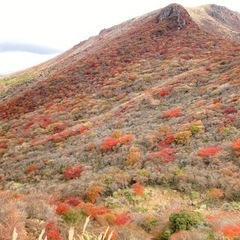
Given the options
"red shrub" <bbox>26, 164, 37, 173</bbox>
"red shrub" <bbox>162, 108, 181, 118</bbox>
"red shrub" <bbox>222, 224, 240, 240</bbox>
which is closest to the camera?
"red shrub" <bbox>222, 224, 240, 240</bbox>

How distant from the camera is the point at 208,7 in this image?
314ft

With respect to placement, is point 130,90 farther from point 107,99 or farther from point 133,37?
point 133,37

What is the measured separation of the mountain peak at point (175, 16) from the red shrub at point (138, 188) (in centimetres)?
5023

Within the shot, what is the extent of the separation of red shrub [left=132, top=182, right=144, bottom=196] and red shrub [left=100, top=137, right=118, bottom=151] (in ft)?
23.5

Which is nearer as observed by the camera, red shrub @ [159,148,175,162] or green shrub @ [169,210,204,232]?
green shrub @ [169,210,204,232]

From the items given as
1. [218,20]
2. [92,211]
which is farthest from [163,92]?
[218,20]

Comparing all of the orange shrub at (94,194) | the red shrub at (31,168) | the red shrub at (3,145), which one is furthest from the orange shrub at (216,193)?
the red shrub at (3,145)

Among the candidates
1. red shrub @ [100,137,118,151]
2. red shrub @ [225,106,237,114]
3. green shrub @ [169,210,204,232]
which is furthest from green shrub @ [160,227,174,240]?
red shrub @ [225,106,237,114]

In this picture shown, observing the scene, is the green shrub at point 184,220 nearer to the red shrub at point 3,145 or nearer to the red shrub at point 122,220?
the red shrub at point 122,220

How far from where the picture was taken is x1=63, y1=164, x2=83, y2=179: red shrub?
68.2 ft

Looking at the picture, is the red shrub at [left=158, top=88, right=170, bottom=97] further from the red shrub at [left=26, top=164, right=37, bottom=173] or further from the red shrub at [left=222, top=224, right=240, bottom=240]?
the red shrub at [left=222, top=224, right=240, bottom=240]

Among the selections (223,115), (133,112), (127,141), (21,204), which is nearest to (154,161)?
(127,141)

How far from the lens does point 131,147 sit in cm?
2314

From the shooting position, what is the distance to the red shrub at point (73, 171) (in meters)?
20.8
